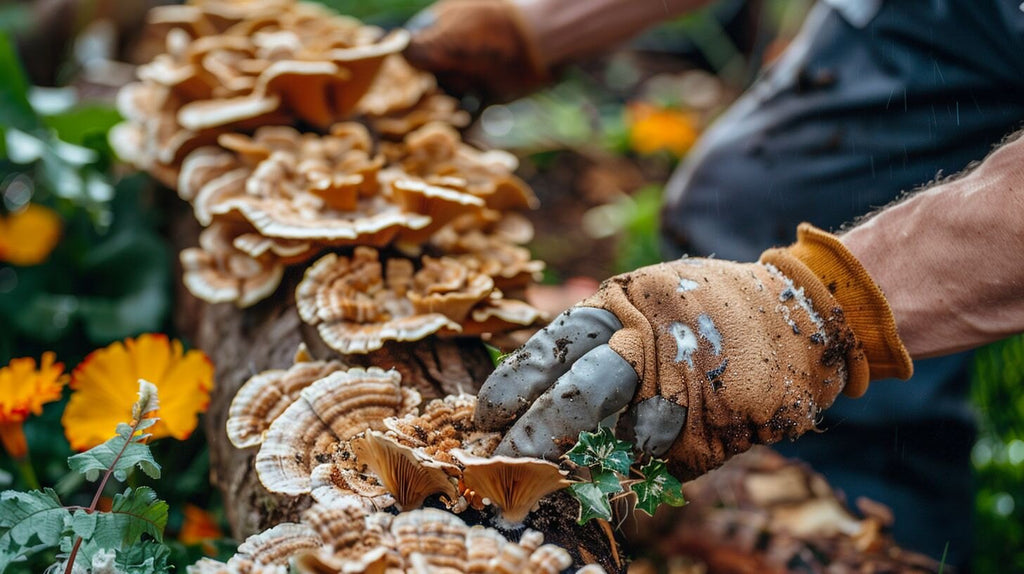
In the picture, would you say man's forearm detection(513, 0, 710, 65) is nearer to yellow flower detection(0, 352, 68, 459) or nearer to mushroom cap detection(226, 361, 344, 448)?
mushroom cap detection(226, 361, 344, 448)

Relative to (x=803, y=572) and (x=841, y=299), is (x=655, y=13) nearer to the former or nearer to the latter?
(x=841, y=299)

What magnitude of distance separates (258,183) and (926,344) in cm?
224

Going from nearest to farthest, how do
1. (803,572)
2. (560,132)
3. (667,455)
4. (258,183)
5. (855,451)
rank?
(667,455) < (258,183) < (803,572) < (855,451) < (560,132)

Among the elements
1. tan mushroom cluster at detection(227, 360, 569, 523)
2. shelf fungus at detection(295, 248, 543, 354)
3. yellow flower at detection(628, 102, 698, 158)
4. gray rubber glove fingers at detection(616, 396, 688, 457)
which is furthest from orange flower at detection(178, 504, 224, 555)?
yellow flower at detection(628, 102, 698, 158)

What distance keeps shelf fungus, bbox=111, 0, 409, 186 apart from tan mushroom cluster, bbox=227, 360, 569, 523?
4.68 ft

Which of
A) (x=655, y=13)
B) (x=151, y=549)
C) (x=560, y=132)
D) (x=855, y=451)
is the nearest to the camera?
(x=151, y=549)

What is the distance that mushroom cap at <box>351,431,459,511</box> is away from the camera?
1581 millimetres

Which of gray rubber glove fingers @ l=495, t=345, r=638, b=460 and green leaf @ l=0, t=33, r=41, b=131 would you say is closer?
gray rubber glove fingers @ l=495, t=345, r=638, b=460

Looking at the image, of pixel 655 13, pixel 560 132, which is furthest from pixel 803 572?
pixel 560 132

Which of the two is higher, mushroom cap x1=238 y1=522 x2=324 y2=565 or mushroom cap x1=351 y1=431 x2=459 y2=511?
mushroom cap x1=351 y1=431 x2=459 y2=511

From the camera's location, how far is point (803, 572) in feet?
10.2

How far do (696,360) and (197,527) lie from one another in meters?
1.93

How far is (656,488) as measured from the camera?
1.81 m

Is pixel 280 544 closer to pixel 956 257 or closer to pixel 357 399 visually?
pixel 357 399
